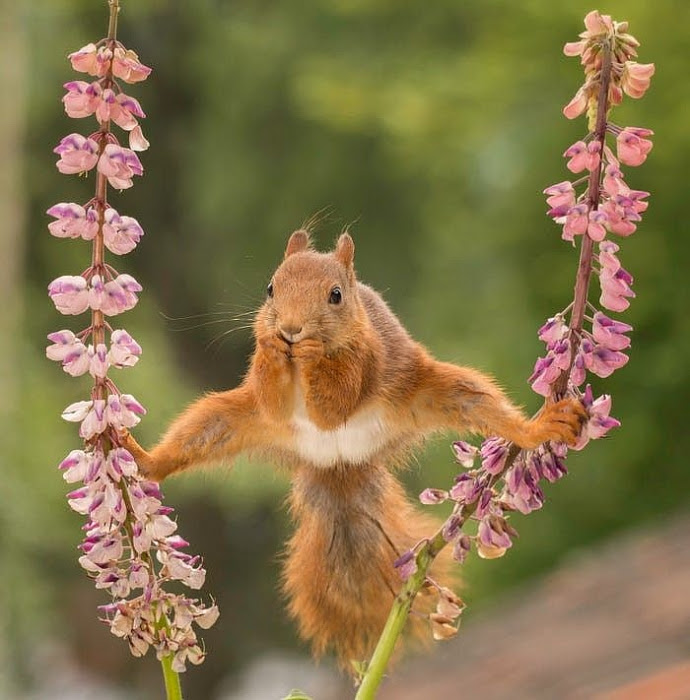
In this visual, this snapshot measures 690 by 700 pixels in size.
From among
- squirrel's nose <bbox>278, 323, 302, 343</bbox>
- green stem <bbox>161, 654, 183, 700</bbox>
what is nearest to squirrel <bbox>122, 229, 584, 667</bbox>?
squirrel's nose <bbox>278, 323, 302, 343</bbox>

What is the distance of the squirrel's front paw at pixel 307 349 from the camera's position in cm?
69

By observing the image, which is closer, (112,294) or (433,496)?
(112,294)

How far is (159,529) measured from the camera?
606mm

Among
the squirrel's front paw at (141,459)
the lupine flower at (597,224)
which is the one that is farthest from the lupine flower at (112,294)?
the lupine flower at (597,224)

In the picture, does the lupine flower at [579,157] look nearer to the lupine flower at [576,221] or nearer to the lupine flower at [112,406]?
the lupine flower at [576,221]

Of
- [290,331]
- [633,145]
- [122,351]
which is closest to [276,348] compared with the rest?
[290,331]

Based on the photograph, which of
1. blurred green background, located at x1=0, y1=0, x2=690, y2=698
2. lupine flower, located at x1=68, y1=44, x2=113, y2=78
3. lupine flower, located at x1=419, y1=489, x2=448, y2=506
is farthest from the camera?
blurred green background, located at x1=0, y1=0, x2=690, y2=698

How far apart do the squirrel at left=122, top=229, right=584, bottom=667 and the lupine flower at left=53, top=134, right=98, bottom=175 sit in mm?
150

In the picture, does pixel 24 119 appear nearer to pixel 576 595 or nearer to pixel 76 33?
pixel 76 33

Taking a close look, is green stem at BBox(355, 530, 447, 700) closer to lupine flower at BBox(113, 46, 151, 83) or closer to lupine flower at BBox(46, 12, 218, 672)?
lupine flower at BBox(46, 12, 218, 672)

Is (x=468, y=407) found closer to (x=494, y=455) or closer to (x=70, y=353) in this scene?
(x=494, y=455)

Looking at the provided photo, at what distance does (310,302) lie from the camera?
A: 692 millimetres

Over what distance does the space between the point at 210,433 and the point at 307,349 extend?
8 centimetres

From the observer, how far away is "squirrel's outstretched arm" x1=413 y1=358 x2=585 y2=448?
0.65 m
